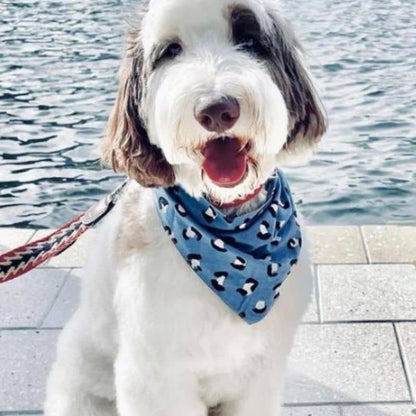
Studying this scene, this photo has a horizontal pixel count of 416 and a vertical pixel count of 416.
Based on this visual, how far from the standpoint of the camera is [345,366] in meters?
3.44

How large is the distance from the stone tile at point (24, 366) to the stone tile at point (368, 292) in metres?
1.25

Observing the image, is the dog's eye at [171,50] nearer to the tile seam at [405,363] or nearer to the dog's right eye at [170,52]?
the dog's right eye at [170,52]

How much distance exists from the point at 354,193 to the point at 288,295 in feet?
11.0

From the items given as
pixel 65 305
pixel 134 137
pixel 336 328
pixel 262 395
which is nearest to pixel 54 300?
pixel 65 305

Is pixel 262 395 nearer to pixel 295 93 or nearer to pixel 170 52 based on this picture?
pixel 295 93

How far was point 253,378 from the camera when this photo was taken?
274 cm

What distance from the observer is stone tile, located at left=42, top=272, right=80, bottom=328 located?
385 cm

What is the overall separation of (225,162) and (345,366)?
146cm

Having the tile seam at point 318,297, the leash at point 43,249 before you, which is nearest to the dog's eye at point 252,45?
the leash at point 43,249

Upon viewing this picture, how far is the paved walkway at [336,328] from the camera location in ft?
10.7

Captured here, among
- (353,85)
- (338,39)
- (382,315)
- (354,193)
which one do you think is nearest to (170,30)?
(382,315)

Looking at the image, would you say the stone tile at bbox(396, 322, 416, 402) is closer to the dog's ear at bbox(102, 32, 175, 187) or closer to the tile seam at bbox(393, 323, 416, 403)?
the tile seam at bbox(393, 323, 416, 403)

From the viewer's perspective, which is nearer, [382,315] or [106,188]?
[382,315]

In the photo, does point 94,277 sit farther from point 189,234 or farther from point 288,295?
point 288,295
